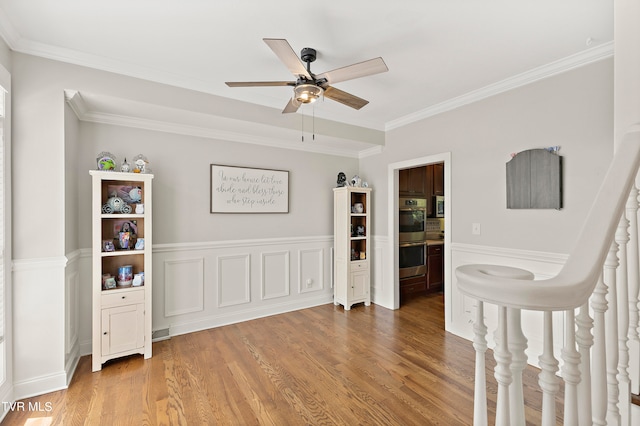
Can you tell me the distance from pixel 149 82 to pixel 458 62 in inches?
106

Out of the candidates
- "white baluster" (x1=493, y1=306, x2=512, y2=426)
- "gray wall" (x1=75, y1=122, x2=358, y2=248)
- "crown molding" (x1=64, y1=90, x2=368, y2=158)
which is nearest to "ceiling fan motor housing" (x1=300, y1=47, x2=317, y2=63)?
"crown molding" (x1=64, y1=90, x2=368, y2=158)

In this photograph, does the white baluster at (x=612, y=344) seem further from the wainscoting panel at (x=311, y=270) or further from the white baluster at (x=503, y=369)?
the wainscoting panel at (x=311, y=270)

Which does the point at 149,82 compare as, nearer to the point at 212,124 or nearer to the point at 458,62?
the point at 212,124

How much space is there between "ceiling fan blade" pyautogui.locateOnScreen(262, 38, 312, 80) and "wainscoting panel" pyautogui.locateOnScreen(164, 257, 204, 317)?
2412mm

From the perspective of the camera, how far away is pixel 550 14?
1.89 m

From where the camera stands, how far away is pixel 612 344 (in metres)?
0.90

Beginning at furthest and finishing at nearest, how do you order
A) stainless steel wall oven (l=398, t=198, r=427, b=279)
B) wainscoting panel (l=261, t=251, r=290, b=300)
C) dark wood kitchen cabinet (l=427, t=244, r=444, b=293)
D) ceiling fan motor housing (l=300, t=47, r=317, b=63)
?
dark wood kitchen cabinet (l=427, t=244, r=444, b=293) < stainless steel wall oven (l=398, t=198, r=427, b=279) < wainscoting panel (l=261, t=251, r=290, b=300) < ceiling fan motor housing (l=300, t=47, r=317, b=63)

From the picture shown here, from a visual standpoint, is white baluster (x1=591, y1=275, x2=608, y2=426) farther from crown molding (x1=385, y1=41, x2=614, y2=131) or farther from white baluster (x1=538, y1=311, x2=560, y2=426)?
crown molding (x1=385, y1=41, x2=614, y2=131)

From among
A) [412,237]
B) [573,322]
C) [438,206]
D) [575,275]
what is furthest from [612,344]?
[438,206]

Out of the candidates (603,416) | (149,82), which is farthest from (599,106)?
(149,82)

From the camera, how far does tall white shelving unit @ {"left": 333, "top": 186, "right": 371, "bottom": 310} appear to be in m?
4.14

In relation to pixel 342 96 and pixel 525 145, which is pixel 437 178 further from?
pixel 342 96

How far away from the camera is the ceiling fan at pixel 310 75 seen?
1.82 m

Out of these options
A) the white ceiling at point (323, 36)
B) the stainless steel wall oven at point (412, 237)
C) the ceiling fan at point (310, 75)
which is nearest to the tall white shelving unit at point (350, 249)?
the stainless steel wall oven at point (412, 237)
